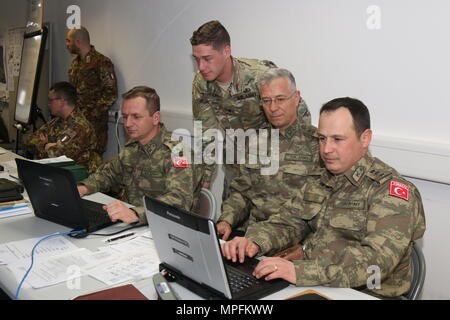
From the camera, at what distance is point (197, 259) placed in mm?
1223

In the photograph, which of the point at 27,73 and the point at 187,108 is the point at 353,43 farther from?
the point at 27,73

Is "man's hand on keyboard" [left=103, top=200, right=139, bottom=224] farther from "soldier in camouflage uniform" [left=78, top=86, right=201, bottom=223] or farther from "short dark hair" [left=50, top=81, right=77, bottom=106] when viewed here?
"short dark hair" [left=50, top=81, right=77, bottom=106]

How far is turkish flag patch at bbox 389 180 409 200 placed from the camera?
4.95 ft

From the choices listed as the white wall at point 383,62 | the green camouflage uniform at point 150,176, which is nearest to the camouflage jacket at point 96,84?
the white wall at point 383,62

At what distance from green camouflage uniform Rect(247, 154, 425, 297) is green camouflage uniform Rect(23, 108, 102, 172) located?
7.43 ft

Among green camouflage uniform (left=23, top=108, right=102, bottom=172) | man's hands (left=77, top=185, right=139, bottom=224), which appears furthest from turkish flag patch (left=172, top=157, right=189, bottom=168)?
green camouflage uniform (left=23, top=108, right=102, bottom=172)

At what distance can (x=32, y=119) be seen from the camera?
4531 millimetres

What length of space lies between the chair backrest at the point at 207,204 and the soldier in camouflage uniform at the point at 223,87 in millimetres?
270

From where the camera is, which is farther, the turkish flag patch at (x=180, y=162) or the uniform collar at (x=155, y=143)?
the uniform collar at (x=155, y=143)

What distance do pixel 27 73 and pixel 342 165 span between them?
398 cm

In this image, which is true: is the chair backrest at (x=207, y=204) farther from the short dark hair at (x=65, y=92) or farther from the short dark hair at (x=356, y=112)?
the short dark hair at (x=65, y=92)

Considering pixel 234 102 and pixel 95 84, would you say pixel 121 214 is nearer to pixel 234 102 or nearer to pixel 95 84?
pixel 234 102

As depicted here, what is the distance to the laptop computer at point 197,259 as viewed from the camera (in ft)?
3.80

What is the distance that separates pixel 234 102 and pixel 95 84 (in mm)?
2500
